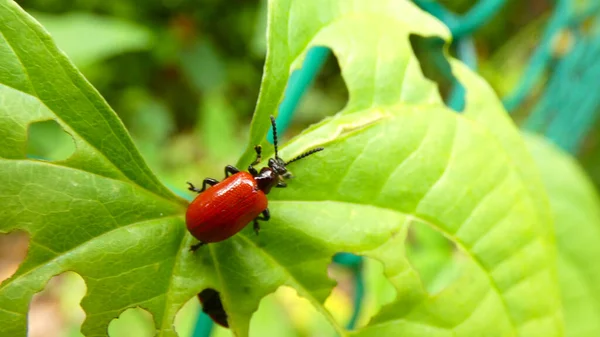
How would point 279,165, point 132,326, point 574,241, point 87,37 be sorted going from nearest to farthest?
1. point 279,165
2. point 574,241
3. point 132,326
4. point 87,37

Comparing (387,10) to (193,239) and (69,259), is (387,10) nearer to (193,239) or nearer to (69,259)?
(193,239)

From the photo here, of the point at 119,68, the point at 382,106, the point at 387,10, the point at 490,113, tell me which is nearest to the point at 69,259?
the point at 382,106

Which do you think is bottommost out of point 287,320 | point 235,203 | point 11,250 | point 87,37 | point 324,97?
point 11,250

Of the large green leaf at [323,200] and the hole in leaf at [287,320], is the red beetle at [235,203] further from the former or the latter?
the hole in leaf at [287,320]

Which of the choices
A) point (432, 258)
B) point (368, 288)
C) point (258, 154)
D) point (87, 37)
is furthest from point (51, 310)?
point (258, 154)

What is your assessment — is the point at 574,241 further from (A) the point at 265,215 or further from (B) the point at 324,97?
(B) the point at 324,97

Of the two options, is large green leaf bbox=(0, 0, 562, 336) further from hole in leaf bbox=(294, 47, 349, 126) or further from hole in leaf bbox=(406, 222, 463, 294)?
hole in leaf bbox=(294, 47, 349, 126)
